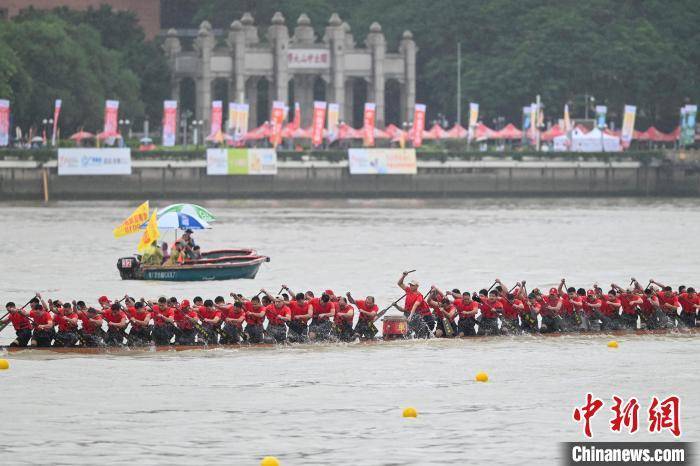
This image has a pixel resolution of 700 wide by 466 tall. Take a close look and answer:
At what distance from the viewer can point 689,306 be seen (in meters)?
48.8

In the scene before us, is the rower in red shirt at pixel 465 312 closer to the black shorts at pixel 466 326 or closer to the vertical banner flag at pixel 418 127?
the black shorts at pixel 466 326

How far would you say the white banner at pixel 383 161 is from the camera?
118500mm

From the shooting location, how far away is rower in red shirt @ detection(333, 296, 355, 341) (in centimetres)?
4578

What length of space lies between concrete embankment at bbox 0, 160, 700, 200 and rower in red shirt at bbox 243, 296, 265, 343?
68401 millimetres

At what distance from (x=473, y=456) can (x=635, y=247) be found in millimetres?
47832

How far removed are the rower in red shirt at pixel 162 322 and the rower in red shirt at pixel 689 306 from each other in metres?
13.5

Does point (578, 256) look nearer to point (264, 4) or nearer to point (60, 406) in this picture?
point (60, 406)

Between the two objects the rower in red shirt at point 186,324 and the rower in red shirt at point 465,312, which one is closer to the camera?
the rower in red shirt at point 186,324

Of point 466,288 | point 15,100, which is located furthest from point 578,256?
point 15,100

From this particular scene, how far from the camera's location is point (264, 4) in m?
156

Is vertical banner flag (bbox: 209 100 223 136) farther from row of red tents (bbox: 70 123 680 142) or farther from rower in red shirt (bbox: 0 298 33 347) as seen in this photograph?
rower in red shirt (bbox: 0 298 33 347)

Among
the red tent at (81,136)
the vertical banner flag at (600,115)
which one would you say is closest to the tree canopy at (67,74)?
the red tent at (81,136)

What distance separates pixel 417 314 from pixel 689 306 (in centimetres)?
759

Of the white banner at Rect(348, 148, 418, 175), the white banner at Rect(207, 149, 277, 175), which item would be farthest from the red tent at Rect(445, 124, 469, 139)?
the white banner at Rect(207, 149, 277, 175)
